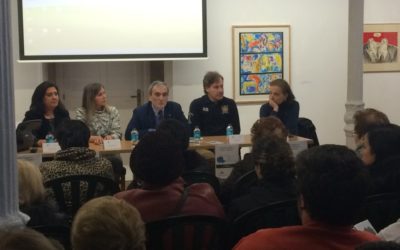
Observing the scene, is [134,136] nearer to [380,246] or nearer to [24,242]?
[24,242]

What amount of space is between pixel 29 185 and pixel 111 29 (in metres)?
4.43

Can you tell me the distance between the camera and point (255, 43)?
7309 millimetres

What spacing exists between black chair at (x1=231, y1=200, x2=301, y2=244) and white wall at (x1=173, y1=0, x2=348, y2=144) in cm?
478

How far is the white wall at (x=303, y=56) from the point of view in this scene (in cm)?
719

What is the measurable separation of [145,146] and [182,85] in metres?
4.66

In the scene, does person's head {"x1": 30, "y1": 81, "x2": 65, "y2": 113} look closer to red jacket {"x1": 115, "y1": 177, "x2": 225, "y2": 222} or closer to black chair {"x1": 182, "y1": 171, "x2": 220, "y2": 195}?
black chair {"x1": 182, "y1": 171, "x2": 220, "y2": 195}

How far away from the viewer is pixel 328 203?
173 centimetres

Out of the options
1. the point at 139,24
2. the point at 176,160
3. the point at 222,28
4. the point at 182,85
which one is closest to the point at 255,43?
the point at 222,28

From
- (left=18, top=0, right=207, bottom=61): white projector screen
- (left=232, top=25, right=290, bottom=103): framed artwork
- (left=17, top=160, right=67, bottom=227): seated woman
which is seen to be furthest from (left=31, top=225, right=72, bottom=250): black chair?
(left=232, top=25, right=290, bottom=103): framed artwork

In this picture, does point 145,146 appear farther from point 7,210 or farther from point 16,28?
point 16,28

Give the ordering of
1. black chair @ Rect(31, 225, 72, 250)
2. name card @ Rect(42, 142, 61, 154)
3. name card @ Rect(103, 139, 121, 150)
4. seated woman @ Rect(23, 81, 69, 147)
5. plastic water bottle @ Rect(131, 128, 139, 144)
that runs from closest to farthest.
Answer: black chair @ Rect(31, 225, 72, 250) → name card @ Rect(42, 142, 61, 154) → name card @ Rect(103, 139, 121, 150) → plastic water bottle @ Rect(131, 128, 139, 144) → seated woman @ Rect(23, 81, 69, 147)

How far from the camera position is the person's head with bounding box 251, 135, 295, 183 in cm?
272

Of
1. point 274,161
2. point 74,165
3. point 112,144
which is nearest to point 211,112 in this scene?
point 112,144

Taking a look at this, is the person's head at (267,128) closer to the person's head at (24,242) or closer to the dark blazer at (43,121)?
the dark blazer at (43,121)
